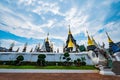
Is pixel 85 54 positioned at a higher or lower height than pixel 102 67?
higher

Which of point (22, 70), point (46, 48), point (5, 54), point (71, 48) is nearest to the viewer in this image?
point (22, 70)

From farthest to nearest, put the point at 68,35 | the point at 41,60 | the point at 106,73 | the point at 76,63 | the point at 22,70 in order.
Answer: the point at 68,35, the point at 76,63, the point at 41,60, the point at 22,70, the point at 106,73

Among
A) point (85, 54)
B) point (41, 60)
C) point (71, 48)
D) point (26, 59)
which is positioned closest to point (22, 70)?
point (41, 60)

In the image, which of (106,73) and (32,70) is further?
(32,70)

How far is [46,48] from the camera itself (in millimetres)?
28531

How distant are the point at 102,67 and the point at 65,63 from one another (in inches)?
255

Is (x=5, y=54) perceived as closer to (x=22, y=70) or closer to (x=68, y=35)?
(x=22, y=70)

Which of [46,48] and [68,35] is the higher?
[68,35]

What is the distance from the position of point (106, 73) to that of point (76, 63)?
19.9 feet

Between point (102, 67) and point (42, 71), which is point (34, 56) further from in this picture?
point (102, 67)

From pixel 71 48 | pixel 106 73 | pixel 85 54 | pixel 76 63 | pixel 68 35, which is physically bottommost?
pixel 106 73

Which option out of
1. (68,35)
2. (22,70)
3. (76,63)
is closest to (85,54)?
(76,63)

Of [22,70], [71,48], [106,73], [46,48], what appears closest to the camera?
[106,73]

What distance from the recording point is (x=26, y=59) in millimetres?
18906
